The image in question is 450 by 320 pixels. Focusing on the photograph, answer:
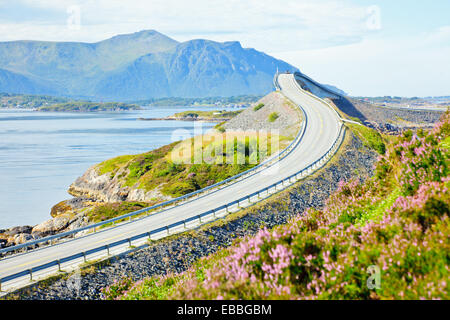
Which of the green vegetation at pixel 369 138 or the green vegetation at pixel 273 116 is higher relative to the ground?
the green vegetation at pixel 273 116

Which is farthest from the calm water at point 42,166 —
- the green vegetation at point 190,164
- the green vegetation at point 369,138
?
the green vegetation at point 369,138

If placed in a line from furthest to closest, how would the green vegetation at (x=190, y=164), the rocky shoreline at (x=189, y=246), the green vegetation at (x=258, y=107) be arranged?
1. the green vegetation at (x=258, y=107)
2. the green vegetation at (x=190, y=164)
3. the rocky shoreline at (x=189, y=246)

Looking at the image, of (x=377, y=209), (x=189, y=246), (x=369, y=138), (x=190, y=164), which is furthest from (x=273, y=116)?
(x=377, y=209)

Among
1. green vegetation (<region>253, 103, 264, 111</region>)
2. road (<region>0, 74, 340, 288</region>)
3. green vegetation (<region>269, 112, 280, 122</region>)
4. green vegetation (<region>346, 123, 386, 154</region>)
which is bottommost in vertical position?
road (<region>0, 74, 340, 288</region>)

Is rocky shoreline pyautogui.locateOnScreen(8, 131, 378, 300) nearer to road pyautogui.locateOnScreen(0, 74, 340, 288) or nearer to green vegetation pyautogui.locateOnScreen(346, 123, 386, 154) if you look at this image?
road pyautogui.locateOnScreen(0, 74, 340, 288)

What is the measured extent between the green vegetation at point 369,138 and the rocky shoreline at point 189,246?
19.0 metres

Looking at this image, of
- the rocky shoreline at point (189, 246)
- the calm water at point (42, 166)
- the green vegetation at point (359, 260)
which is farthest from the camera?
the calm water at point (42, 166)

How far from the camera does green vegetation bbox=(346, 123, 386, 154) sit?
62656 mm

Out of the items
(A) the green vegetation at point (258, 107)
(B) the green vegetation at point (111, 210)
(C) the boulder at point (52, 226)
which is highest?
(A) the green vegetation at point (258, 107)

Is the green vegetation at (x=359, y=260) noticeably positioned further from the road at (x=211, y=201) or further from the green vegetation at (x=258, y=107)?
the green vegetation at (x=258, y=107)

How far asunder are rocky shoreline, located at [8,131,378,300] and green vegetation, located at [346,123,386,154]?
19042mm

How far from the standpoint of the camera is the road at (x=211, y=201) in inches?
955

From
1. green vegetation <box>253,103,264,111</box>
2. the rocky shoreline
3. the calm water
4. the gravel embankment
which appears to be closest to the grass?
the rocky shoreline
